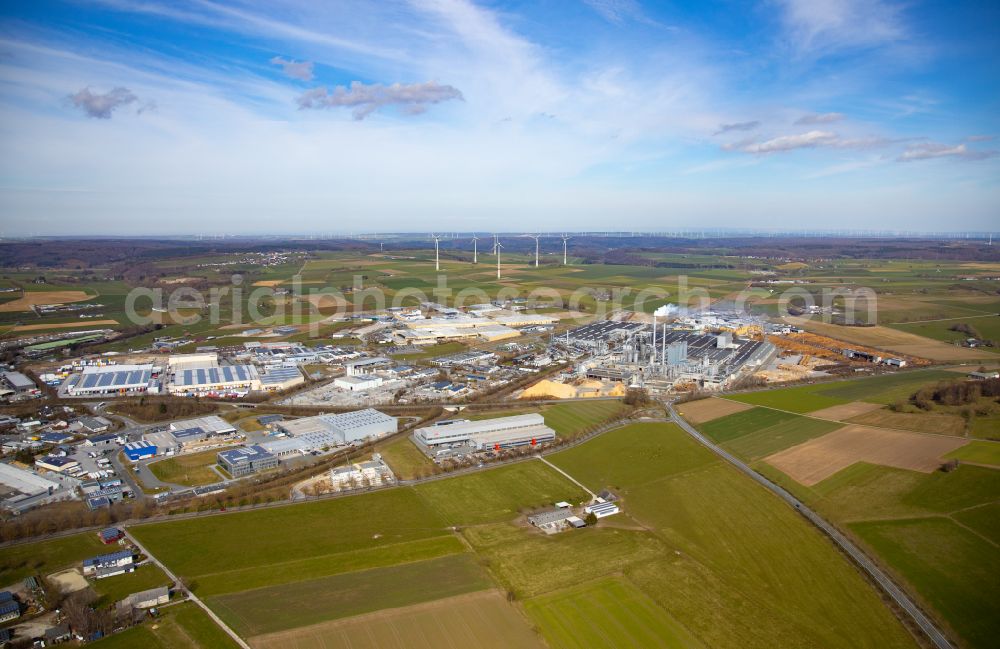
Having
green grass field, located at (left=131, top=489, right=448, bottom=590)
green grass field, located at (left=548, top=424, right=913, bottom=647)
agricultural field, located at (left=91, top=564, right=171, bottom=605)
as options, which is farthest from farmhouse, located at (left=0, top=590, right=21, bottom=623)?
green grass field, located at (left=548, top=424, right=913, bottom=647)

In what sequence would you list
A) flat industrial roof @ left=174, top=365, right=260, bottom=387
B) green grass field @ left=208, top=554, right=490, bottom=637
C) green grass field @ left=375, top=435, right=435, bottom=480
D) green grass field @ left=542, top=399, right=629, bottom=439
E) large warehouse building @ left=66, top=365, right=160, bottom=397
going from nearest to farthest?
1. green grass field @ left=208, top=554, right=490, bottom=637
2. green grass field @ left=375, top=435, right=435, bottom=480
3. green grass field @ left=542, top=399, right=629, bottom=439
4. large warehouse building @ left=66, top=365, right=160, bottom=397
5. flat industrial roof @ left=174, top=365, right=260, bottom=387

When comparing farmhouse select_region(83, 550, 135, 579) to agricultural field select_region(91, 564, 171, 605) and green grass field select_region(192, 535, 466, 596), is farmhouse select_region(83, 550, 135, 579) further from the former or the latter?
green grass field select_region(192, 535, 466, 596)

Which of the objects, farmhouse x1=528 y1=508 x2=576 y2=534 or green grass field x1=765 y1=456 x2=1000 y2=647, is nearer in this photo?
green grass field x1=765 y1=456 x2=1000 y2=647

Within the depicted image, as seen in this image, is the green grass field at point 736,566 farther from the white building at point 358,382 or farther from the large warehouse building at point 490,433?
the white building at point 358,382

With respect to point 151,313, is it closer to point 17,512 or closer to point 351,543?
point 17,512

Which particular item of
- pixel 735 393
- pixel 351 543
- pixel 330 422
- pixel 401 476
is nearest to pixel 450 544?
pixel 351 543

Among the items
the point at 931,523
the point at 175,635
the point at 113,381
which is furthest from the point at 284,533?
the point at 113,381

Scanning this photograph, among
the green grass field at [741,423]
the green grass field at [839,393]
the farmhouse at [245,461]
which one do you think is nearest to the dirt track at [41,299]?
the farmhouse at [245,461]
